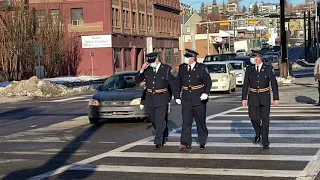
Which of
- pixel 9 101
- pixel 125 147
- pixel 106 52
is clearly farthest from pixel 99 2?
pixel 125 147

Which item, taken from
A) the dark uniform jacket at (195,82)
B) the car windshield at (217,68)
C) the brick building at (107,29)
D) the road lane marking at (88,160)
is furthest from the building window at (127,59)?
the dark uniform jacket at (195,82)

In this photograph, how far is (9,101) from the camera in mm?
29594

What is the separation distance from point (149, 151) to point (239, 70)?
21112 millimetres

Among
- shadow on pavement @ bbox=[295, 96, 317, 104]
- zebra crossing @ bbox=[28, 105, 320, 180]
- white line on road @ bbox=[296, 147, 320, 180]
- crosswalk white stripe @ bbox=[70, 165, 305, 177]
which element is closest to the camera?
white line on road @ bbox=[296, 147, 320, 180]

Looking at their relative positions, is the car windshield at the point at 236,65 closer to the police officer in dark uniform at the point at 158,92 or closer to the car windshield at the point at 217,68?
the car windshield at the point at 217,68

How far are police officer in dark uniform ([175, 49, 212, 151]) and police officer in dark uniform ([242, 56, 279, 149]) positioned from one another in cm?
84

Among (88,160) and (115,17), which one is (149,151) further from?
(115,17)

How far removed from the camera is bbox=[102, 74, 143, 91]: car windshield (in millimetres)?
16328

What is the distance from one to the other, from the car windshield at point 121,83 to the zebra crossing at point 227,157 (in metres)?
3.10

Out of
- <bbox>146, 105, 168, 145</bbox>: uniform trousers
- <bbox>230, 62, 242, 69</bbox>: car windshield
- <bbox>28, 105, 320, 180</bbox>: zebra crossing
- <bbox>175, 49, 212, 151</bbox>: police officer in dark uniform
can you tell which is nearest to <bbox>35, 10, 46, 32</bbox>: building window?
<bbox>230, 62, 242, 69</bbox>: car windshield

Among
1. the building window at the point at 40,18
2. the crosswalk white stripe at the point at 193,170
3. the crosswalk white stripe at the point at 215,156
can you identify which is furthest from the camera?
the building window at the point at 40,18

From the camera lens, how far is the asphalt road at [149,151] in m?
8.59

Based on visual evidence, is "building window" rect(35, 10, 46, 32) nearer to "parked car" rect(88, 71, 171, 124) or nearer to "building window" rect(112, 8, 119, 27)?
"building window" rect(112, 8, 119, 27)

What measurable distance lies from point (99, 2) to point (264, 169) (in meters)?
48.8
